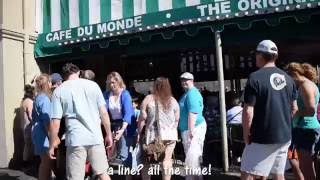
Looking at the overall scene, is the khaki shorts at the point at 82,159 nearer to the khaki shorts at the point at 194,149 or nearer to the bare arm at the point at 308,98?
the khaki shorts at the point at 194,149

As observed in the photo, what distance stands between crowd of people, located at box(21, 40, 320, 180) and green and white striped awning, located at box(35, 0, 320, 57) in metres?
1.35

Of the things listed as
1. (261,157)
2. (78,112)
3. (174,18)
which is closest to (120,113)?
(78,112)

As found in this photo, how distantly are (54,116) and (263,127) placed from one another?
226 cm

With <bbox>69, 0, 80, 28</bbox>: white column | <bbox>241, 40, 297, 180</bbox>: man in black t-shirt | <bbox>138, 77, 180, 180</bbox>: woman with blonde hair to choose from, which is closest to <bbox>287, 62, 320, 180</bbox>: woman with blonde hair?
<bbox>241, 40, 297, 180</bbox>: man in black t-shirt

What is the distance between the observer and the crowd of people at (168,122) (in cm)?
435

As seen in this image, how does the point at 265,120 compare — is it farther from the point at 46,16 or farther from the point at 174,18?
the point at 46,16

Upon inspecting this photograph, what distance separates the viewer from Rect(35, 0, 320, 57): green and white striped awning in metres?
6.95

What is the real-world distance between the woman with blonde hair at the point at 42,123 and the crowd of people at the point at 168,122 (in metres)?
0.01

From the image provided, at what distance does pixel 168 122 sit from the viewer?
6230 mm

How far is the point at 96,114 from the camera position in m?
5.41

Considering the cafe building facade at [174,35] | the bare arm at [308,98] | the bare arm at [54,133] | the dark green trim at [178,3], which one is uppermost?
the dark green trim at [178,3]

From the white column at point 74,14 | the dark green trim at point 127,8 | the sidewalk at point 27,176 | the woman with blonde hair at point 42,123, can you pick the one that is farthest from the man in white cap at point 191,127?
the white column at point 74,14

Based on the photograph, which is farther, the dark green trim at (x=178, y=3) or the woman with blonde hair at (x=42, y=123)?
the dark green trim at (x=178, y=3)

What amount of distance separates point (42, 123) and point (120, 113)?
1.04 m
